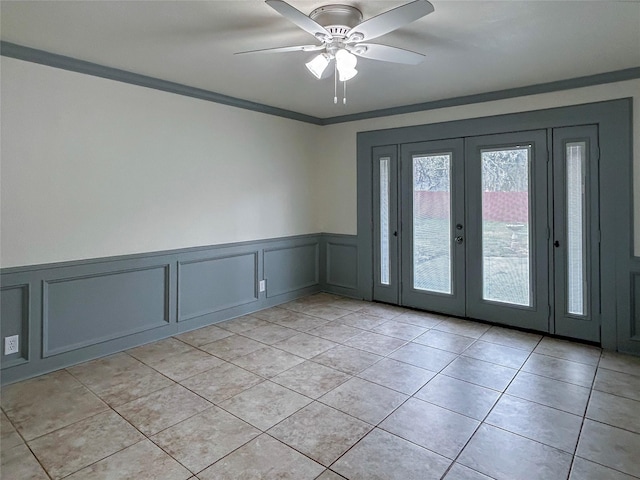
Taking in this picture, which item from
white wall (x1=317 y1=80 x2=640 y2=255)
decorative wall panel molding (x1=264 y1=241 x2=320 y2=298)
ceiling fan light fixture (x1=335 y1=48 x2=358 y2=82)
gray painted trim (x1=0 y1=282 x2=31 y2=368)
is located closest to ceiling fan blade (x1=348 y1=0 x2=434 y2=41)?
ceiling fan light fixture (x1=335 y1=48 x2=358 y2=82)

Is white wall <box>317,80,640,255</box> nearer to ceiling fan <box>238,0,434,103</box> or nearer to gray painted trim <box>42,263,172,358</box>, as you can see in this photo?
ceiling fan <box>238,0,434,103</box>

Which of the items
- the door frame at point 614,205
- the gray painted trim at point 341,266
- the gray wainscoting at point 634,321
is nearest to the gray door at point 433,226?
the gray painted trim at point 341,266

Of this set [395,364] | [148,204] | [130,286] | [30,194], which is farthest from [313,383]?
[30,194]

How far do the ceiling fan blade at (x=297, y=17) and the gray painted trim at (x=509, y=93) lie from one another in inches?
96.6

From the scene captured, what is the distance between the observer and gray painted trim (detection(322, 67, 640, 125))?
11.2 feet

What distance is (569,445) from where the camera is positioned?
2.16 m

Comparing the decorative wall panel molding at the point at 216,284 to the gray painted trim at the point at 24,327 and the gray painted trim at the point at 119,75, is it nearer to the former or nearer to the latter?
the gray painted trim at the point at 24,327

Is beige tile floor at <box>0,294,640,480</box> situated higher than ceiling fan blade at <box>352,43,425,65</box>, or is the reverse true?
ceiling fan blade at <box>352,43,425,65</box>

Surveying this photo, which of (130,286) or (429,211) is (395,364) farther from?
(130,286)

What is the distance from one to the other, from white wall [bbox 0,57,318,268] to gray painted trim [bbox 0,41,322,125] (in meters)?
0.05

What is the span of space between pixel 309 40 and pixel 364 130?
239 centimetres

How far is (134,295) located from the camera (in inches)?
142

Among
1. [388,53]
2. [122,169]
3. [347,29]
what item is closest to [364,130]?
[388,53]

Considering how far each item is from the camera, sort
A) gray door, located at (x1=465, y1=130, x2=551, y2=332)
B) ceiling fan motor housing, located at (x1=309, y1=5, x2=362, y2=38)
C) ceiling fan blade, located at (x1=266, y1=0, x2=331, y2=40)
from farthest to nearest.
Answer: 1. gray door, located at (x1=465, y1=130, x2=551, y2=332)
2. ceiling fan motor housing, located at (x1=309, y1=5, x2=362, y2=38)
3. ceiling fan blade, located at (x1=266, y1=0, x2=331, y2=40)
